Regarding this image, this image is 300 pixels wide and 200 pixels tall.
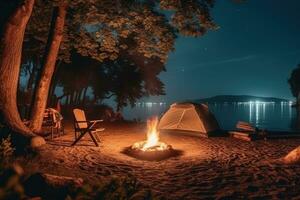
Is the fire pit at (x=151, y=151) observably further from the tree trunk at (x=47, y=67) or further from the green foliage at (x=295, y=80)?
the green foliage at (x=295, y=80)

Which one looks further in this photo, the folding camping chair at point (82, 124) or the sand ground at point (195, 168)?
the folding camping chair at point (82, 124)

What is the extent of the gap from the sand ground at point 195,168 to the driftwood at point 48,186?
0.94 m

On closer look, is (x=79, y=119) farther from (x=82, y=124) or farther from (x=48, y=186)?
(x=48, y=186)

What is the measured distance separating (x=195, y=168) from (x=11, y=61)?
20.1 ft

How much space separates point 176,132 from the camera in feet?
48.2

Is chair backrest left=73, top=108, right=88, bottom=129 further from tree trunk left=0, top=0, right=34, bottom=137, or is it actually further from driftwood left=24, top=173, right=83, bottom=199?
driftwood left=24, top=173, right=83, bottom=199

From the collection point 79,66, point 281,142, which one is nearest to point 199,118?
point 281,142

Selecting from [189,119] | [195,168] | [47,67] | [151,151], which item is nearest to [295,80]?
[189,119]

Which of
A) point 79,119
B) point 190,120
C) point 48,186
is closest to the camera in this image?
point 48,186

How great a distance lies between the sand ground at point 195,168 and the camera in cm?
620

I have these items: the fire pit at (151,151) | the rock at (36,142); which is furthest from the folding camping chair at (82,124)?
the fire pit at (151,151)

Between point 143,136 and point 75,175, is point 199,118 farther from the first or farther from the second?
point 75,175

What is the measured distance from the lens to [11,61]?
33.6ft

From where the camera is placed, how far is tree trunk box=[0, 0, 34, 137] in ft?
32.7
